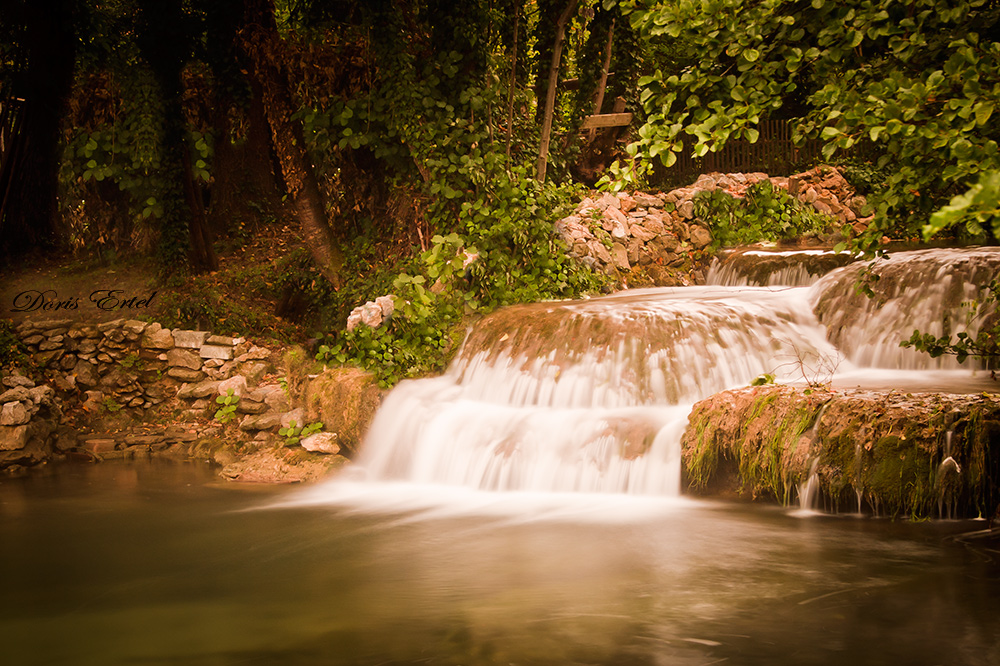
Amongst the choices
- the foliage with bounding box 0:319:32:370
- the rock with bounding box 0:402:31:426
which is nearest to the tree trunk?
the foliage with bounding box 0:319:32:370

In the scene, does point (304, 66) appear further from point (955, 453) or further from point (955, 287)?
point (955, 453)

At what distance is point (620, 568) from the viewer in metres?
4.84

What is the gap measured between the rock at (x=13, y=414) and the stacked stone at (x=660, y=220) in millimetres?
6301

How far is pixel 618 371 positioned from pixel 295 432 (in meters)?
3.30

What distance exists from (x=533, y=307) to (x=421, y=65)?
3.17m

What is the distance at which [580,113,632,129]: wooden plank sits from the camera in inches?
590

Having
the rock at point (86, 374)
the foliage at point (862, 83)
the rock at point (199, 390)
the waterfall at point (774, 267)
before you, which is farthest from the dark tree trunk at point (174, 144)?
the foliage at point (862, 83)

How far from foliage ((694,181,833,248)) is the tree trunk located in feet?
19.4

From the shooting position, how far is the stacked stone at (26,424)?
7.98 m

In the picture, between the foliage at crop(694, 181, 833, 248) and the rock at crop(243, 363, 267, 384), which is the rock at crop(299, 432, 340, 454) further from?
the foliage at crop(694, 181, 833, 248)

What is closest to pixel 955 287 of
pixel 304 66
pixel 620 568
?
pixel 620 568

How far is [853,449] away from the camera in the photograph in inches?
207

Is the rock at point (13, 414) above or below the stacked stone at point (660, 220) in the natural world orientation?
below

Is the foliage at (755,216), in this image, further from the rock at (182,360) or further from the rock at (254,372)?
the rock at (182,360)
